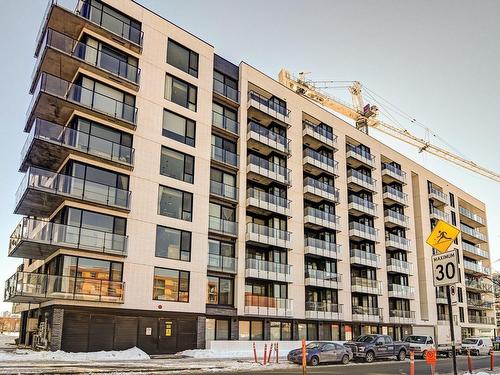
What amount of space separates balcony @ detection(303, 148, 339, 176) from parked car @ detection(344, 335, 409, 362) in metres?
19.0

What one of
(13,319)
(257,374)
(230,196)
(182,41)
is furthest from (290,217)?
(13,319)

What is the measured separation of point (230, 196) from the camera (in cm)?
3953

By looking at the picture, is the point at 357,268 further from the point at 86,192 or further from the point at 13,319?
the point at 13,319

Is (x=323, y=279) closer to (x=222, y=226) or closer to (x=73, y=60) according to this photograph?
(x=222, y=226)

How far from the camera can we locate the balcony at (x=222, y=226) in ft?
123

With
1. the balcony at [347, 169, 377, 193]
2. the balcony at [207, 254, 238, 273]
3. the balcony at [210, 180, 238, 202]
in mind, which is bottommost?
the balcony at [207, 254, 238, 273]

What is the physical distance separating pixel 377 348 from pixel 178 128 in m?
21.3

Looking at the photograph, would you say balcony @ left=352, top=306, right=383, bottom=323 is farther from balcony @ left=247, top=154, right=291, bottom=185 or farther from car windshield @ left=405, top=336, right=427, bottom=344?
balcony @ left=247, top=154, right=291, bottom=185

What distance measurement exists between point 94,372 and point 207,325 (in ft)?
58.1

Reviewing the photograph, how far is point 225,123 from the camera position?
40.8m

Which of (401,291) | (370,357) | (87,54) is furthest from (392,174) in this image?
(87,54)

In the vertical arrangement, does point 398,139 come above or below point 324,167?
above

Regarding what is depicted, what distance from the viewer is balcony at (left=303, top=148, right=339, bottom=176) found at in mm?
47606

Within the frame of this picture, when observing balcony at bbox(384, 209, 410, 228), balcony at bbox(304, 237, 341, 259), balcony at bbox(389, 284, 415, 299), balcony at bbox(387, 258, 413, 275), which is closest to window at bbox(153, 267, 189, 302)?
balcony at bbox(304, 237, 341, 259)
